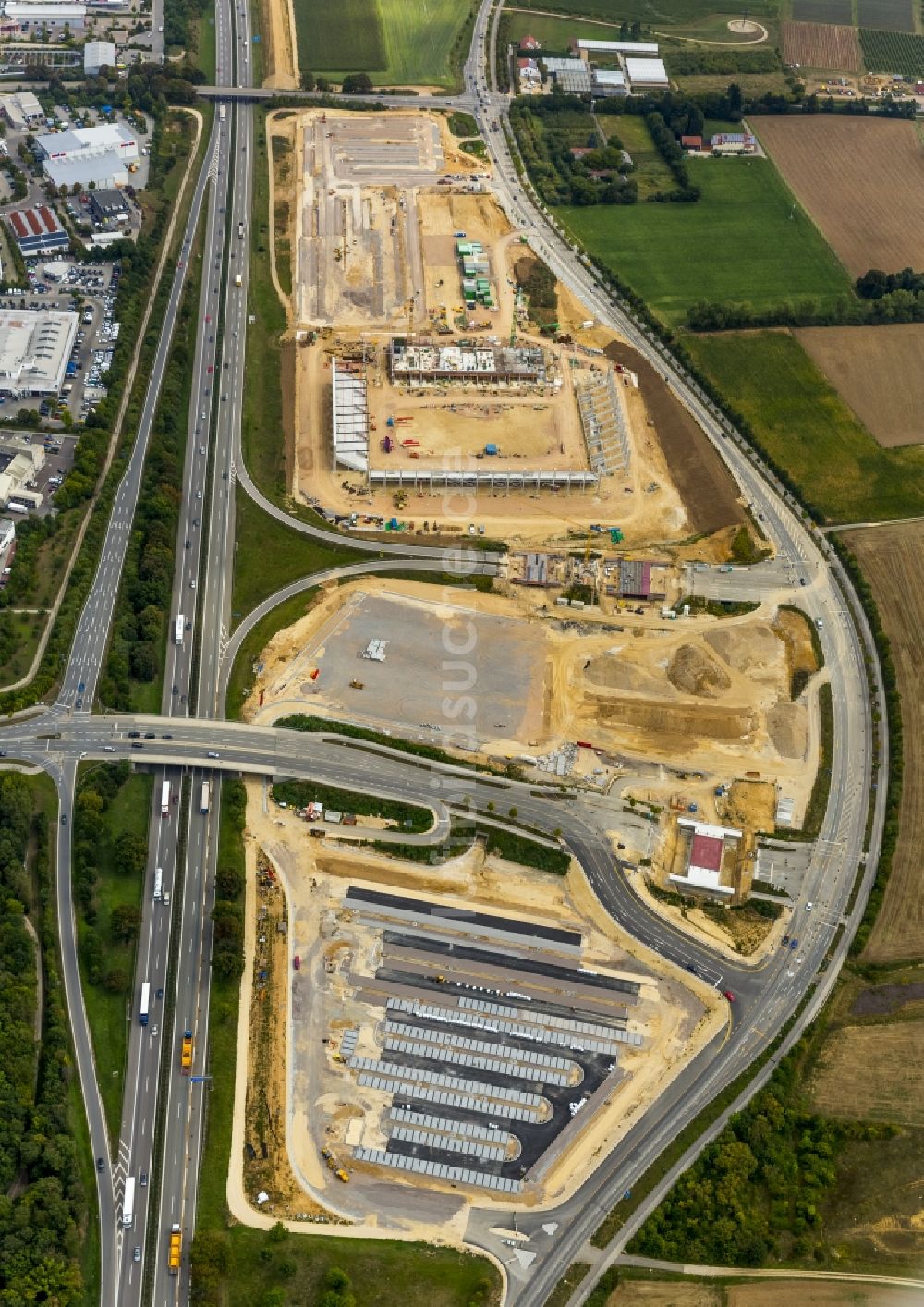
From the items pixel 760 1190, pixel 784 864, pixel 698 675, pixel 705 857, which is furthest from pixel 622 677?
pixel 760 1190

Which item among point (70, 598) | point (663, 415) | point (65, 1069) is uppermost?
point (663, 415)

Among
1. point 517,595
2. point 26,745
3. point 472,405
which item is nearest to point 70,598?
point 26,745

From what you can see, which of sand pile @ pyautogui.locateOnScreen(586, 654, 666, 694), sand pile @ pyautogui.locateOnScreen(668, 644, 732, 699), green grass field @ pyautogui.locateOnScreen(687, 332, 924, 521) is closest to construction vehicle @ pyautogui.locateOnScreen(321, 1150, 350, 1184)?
sand pile @ pyautogui.locateOnScreen(586, 654, 666, 694)

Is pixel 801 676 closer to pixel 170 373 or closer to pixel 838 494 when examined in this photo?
pixel 838 494

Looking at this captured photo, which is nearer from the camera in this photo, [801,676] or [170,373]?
[801,676]

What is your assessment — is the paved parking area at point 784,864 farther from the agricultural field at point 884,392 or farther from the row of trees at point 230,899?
the agricultural field at point 884,392

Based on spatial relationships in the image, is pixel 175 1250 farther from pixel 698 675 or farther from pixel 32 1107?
pixel 698 675

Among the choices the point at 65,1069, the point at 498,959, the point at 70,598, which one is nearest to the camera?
the point at 65,1069
